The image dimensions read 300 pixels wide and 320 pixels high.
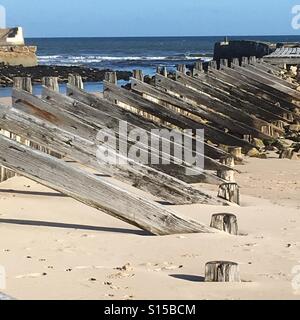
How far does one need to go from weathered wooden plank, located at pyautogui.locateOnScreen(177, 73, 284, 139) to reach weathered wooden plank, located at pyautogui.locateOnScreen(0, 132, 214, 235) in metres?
7.69

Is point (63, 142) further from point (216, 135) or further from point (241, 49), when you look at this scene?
point (241, 49)

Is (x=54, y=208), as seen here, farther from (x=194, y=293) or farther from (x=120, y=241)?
(x=194, y=293)

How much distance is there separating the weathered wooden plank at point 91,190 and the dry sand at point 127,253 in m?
0.15

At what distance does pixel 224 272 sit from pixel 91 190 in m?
1.62

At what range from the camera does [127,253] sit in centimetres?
594

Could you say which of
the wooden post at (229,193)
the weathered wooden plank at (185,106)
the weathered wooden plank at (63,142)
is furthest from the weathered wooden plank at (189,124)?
the weathered wooden plank at (63,142)

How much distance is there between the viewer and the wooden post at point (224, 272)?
5061mm

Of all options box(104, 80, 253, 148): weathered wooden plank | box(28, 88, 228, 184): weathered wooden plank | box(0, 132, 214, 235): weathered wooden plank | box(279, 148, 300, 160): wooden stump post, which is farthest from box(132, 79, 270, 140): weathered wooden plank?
box(0, 132, 214, 235): weathered wooden plank

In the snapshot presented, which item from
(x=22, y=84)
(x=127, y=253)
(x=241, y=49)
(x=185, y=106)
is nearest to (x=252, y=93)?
(x=185, y=106)

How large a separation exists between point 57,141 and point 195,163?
3.63 m

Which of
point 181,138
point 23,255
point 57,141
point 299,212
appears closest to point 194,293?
point 23,255

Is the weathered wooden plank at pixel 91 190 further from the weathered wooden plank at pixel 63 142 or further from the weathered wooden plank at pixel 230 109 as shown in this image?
the weathered wooden plank at pixel 230 109

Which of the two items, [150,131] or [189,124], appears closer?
[150,131]
